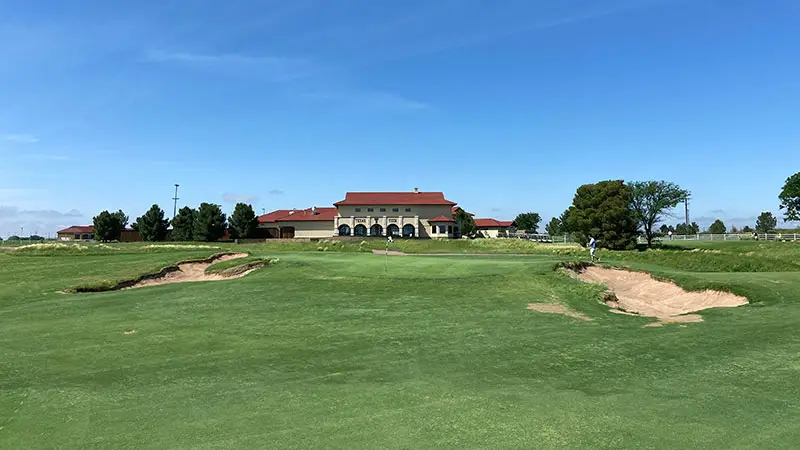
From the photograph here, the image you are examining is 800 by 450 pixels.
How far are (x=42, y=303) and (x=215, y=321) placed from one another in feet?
30.6

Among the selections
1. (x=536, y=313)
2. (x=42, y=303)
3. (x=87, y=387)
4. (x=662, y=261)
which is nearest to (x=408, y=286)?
(x=536, y=313)

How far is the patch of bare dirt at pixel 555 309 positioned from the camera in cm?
1558

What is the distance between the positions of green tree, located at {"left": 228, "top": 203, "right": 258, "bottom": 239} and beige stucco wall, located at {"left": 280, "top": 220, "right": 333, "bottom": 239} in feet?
30.5

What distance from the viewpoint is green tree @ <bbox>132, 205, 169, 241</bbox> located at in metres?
81.6

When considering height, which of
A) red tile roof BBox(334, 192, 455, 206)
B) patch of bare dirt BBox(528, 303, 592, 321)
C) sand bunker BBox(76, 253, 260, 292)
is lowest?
patch of bare dirt BBox(528, 303, 592, 321)

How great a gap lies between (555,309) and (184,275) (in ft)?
67.2

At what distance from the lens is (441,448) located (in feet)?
20.4

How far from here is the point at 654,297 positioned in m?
20.8

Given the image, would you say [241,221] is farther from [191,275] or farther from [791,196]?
[791,196]

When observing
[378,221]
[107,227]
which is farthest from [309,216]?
[107,227]

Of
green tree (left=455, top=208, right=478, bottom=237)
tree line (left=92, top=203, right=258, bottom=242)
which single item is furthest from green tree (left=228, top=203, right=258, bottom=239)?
green tree (left=455, top=208, right=478, bottom=237)

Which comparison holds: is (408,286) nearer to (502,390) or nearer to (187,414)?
(502,390)

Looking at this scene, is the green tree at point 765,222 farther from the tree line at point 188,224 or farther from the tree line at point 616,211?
the tree line at point 188,224

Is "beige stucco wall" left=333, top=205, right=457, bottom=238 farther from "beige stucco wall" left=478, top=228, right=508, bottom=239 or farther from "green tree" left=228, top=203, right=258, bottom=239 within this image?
"beige stucco wall" left=478, top=228, right=508, bottom=239
